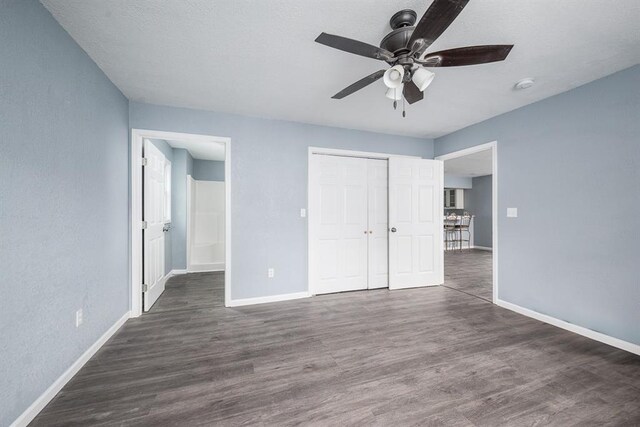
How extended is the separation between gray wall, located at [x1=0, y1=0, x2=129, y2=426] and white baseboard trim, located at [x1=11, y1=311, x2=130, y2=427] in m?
0.04

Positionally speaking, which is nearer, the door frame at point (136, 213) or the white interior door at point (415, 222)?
the door frame at point (136, 213)

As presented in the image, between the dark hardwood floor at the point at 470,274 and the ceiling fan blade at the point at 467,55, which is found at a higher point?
the ceiling fan blade at the point at 467,55

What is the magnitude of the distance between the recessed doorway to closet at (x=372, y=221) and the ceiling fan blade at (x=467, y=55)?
7.47 feet

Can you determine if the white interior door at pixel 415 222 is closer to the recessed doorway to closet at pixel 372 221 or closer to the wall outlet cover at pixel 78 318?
the recessed doorway to closet at pixel 372 221

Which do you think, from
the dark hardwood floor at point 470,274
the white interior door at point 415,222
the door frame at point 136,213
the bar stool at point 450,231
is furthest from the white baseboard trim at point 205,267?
the bar stool at point 450,231

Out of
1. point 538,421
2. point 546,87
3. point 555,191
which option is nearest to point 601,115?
point 546,87

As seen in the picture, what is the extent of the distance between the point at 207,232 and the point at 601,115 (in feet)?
20.5

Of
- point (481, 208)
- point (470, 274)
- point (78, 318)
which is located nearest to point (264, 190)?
point (78, 318)

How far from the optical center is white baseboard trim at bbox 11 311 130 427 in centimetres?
145

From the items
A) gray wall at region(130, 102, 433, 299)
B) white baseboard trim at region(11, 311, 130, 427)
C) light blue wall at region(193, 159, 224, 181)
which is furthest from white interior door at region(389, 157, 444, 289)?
light blue wall at region(193, 159, 224, 181)

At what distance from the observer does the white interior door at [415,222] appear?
13.4 ft

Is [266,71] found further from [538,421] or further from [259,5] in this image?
A: [538,421]

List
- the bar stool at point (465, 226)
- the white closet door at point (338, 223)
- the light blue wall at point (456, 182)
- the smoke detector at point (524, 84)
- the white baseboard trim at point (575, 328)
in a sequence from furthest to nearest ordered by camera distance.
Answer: the light blue wall at point (456, 182) < the bar stool at point (465, 226) < the white closet door at point (338, 223) < the smoke detector at point (524, 84) < the white baseboard trim at point (575, 328)

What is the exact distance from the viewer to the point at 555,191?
2.81 metres
